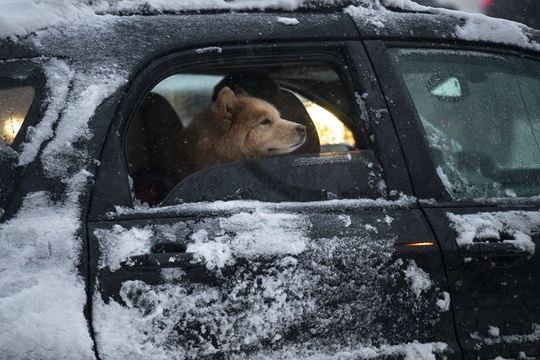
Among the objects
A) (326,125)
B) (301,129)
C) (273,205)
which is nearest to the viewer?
(273,205)

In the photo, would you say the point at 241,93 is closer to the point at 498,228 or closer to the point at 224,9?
the point at 224,9

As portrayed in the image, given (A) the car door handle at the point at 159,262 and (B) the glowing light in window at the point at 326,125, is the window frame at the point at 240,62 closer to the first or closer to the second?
(A) the car door handle at the point at 159,262

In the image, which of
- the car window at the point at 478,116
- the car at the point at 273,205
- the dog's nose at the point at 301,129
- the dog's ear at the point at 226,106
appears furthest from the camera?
the dog's ear at the point at 226,106

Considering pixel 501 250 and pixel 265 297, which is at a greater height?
pixel 265 297

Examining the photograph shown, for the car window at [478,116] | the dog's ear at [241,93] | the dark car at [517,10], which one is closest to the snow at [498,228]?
the car window at [478,116]

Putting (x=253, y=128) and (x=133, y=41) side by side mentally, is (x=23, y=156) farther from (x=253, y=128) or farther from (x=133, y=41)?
(x=253, y=128)

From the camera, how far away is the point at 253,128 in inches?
144

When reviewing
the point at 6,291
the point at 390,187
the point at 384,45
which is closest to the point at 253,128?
the point at 384,45

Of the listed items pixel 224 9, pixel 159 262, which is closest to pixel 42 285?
pixel 159 262

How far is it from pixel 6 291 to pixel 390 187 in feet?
4.40

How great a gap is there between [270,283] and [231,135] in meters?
1.56

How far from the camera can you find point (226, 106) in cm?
365

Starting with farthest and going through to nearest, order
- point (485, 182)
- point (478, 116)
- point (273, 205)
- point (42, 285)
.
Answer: point (478, 116) < point (485, 182) < point (273, 205) < point (42, 285)

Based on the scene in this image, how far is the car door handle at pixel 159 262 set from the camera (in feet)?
6.73
